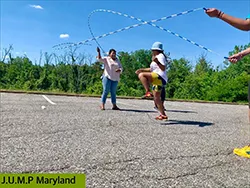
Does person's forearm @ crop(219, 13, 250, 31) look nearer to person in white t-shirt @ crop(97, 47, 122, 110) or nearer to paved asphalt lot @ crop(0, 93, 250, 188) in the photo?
paved asphalt lot @ crop(0, 93, 250, 188)

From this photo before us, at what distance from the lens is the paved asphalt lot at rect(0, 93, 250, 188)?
278cm

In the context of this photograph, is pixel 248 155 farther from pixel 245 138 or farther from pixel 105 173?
pixel 105 173

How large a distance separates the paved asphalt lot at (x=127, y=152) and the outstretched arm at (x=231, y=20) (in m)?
1.58

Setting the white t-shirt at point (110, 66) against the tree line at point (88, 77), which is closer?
the white t-shirt at point (110, 66)

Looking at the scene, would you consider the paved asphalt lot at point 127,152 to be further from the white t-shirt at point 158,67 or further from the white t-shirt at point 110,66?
the white t-shirt at point 110,66

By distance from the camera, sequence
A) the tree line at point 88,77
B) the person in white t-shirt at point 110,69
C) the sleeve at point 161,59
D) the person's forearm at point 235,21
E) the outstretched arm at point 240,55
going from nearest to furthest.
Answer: the person's forearm at point 235,21
the outstretched arm at point 240,55
the sleeve at point 161,59
the person in white t-shirt at point 110,69
the tree line at point 88,77

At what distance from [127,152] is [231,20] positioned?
198cm

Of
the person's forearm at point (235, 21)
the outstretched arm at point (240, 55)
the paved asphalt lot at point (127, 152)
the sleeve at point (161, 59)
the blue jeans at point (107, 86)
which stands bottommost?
the paved asphalt lot at point (127, 152)

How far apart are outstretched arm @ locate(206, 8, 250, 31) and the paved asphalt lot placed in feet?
5.17

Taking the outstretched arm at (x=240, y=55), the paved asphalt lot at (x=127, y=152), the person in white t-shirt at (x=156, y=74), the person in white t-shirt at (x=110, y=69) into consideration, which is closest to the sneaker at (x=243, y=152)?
the paved asphalt lot at (x=127, y=152)

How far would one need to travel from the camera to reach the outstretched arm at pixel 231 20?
3.28 m

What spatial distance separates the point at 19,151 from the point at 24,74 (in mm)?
27532

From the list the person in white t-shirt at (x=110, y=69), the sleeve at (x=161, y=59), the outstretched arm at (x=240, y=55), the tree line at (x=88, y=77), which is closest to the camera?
the outstretched arm at (x=240, y=55)

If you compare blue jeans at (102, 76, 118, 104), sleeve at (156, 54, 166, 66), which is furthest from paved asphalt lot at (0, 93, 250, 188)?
blue jeans at (102, 76, 118, 104)
